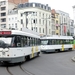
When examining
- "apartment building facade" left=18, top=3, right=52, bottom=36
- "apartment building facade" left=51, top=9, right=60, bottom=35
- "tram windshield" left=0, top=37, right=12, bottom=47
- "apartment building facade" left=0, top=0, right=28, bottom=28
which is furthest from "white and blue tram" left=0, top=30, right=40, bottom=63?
"apartment building facade" left=51, top=9, right=60, bottom=35

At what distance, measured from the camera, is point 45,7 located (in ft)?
284

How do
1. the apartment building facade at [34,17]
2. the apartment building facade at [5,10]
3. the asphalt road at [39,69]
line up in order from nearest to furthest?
the asphalt road at [39,69] < the apartment building facade at [34,17] < the apartment building facade at [5,10]

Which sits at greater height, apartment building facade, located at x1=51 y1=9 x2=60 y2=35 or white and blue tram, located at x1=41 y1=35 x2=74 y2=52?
apartment building facade, located at x1=51 y1=9 x2=60 y2=35

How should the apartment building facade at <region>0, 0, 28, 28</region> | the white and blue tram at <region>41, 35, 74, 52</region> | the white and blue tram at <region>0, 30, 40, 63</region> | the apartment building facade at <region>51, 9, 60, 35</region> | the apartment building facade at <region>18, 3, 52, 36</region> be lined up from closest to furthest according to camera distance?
the white and blue tram at <region>0, 30, 40, 63</region>, the white and blue tram at <region>41, 35, 74, 52</region>, the apartment building facade at <region>18, 3, 52, 36</region>, the apartment building facade at <region>0, 0, 28, 28</region>, the apartment building facade at <region>51, 9, 60, 35</region>

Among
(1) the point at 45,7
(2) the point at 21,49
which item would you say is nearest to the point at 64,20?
(1) the point at 45,7

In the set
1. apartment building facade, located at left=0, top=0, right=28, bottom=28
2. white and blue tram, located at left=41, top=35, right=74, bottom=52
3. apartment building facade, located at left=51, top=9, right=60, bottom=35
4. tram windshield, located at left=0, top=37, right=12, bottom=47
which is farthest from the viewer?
apartment building facade, located at left=51, top=9, right=60, bottom=35

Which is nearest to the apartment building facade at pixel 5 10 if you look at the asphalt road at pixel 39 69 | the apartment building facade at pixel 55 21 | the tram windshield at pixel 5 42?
the apartment building facade at pixel 55 21

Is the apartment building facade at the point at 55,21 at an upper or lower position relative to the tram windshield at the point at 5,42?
upper

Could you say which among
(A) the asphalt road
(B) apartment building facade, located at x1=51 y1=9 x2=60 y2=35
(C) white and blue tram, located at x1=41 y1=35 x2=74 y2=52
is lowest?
(A) the asphalt road

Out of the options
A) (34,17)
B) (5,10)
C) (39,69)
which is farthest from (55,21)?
(39,69)

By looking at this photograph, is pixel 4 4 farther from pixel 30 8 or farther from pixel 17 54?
pixel 17 54

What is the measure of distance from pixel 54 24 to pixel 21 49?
79.2 meters

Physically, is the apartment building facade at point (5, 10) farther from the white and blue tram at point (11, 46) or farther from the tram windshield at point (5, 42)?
Answer: the tram windshield at point (5, 42)

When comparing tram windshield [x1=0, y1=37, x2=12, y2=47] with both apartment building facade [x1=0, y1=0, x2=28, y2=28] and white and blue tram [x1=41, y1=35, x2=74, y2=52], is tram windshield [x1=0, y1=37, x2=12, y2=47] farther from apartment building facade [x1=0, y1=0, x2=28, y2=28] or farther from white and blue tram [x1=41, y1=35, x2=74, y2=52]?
apartment building facade [x1=0, y1=0, x2=28, y2=28]
